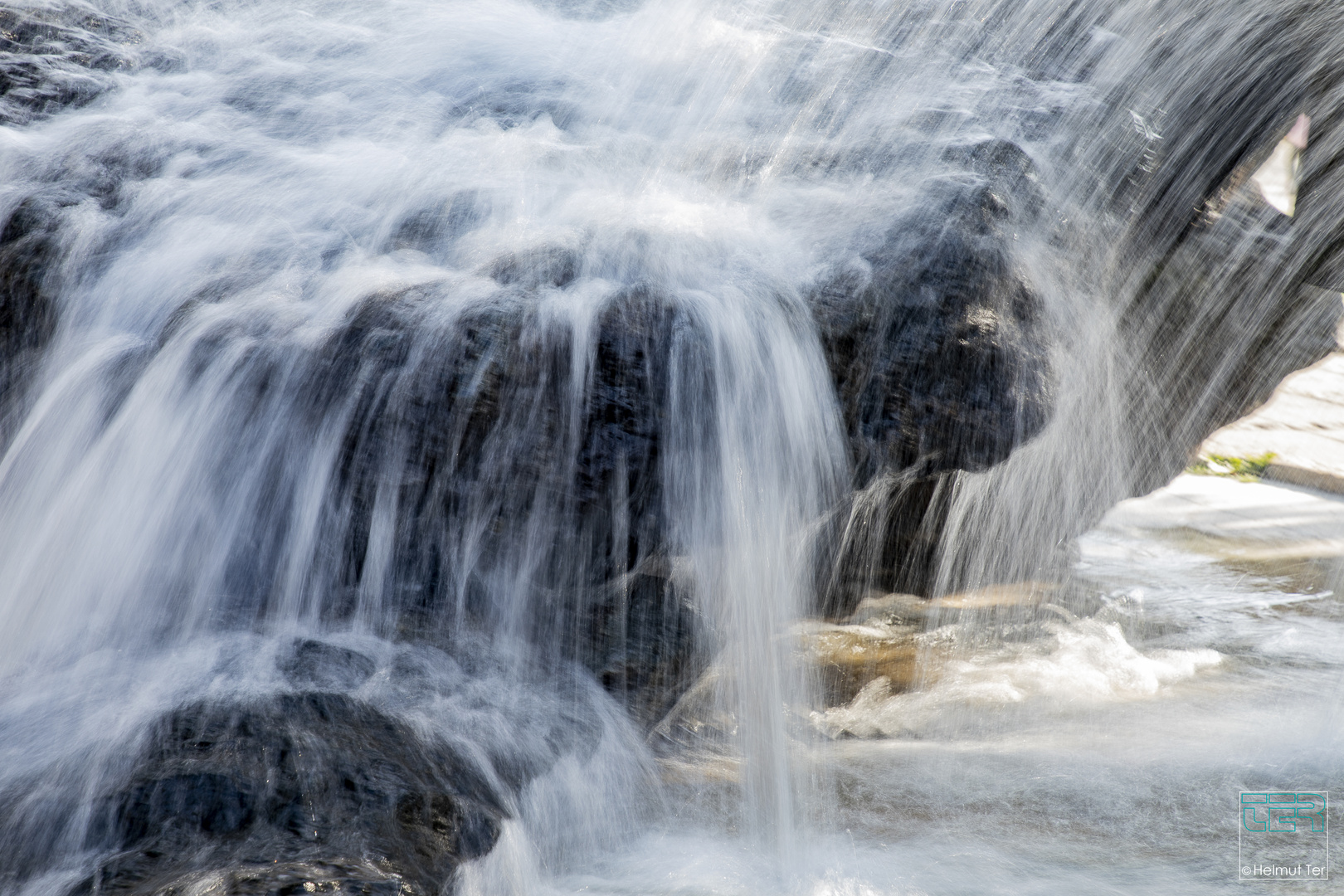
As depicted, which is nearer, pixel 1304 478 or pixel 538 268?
pixel 538 268

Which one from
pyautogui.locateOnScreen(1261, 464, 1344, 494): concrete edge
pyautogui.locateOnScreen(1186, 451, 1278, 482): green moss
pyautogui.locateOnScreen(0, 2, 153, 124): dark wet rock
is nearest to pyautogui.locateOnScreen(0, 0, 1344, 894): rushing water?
pyautogui.locateOnScreen(0, 2, 153, 124): dark wet rock

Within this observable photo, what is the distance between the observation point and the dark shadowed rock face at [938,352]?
3.04 metres

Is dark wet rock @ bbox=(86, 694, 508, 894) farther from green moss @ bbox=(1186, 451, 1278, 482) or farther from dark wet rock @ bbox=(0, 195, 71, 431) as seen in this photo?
green moss @ bbox=(1186, 451, 1278, 482)

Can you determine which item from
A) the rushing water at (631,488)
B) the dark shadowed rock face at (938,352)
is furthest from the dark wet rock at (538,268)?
the dark shadowed rock face at (938,352)

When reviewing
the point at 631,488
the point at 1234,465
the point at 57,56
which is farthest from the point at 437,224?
the point at 1234,465

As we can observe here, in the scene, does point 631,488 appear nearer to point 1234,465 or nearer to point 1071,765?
point 1071,765

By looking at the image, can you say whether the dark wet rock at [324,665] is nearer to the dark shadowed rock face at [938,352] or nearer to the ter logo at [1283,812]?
the dark shadowed rock face at [938,352]

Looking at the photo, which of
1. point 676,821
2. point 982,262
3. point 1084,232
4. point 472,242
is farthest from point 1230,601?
point 472,242

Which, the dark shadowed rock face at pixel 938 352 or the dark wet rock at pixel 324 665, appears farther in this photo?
the dark shadowed rock face at pixel 938 352

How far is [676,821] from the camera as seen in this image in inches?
112

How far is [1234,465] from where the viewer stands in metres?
7.14

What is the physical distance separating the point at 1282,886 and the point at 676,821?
183cm
